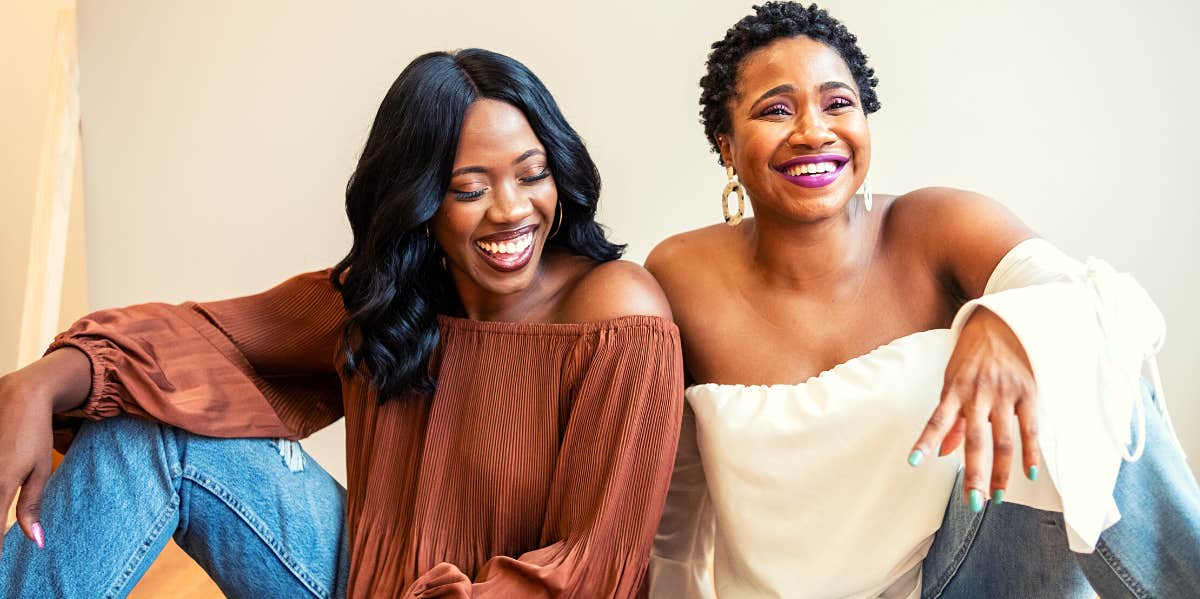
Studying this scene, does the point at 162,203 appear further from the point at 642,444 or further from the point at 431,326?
the point at 642,444

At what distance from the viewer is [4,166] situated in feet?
9.36

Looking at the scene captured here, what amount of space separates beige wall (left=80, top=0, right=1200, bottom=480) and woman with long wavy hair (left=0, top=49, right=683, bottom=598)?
0.86 m

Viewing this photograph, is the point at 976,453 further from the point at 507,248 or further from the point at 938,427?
the point at 507,248

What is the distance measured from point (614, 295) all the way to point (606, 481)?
262 mm

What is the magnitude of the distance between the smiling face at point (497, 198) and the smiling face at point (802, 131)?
11.5 inches

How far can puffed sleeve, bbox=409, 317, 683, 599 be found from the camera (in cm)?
142

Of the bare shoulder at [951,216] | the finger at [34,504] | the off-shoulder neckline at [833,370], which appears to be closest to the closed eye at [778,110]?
the bare shoulder at [951,216]

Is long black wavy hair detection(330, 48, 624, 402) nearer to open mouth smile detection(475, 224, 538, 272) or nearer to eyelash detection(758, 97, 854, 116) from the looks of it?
open mouth smile detection(475, 224, 538, 272)

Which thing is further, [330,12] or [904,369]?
[330,12]

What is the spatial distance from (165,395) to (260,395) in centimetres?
16

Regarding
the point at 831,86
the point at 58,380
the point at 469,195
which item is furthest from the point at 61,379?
the point at 831,86

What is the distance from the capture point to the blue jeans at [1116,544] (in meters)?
1.26

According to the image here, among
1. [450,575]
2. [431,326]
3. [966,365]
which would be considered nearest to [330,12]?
[431,326]

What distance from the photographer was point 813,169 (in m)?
1.53
